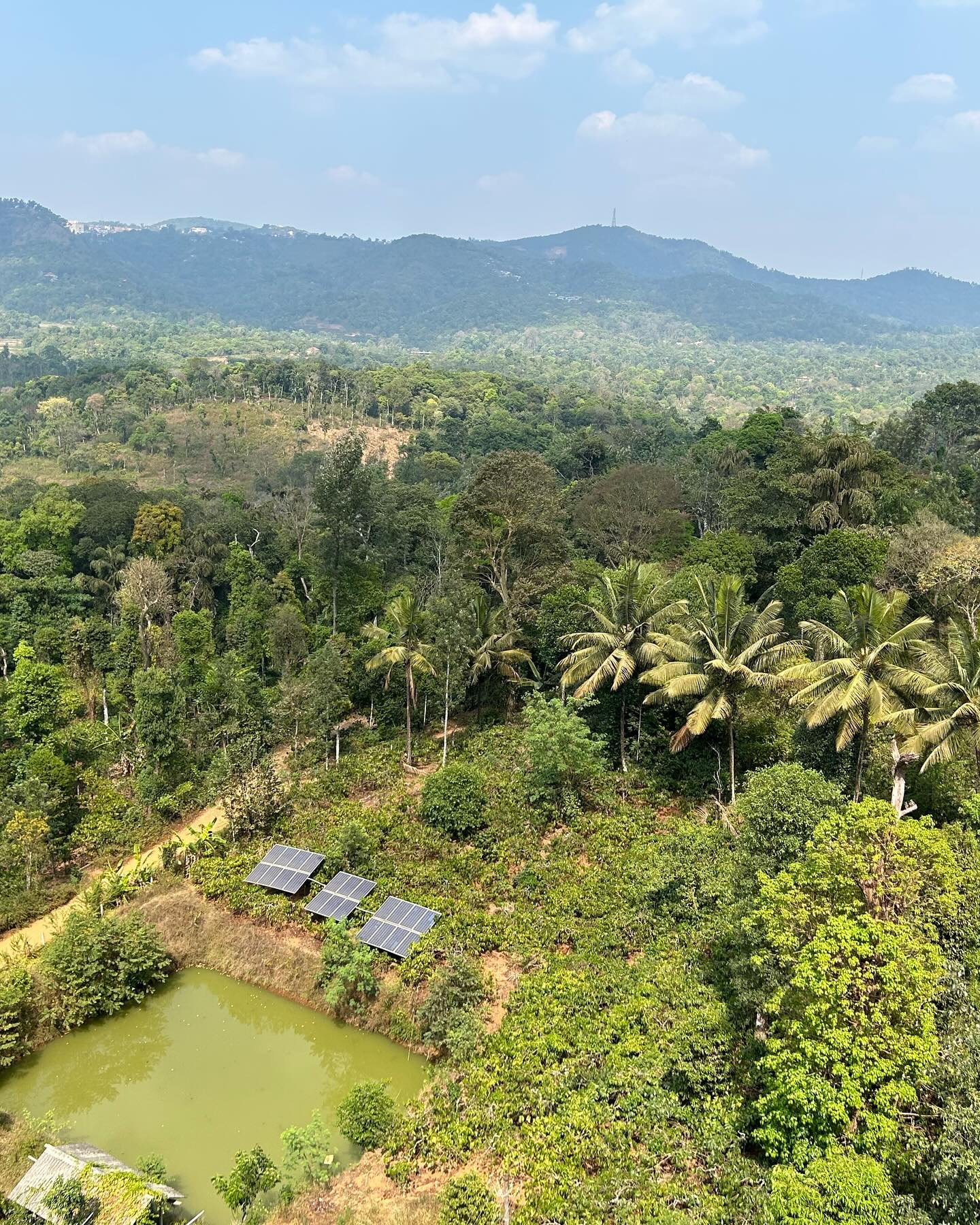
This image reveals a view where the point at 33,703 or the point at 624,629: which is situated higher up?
the point at 624,629

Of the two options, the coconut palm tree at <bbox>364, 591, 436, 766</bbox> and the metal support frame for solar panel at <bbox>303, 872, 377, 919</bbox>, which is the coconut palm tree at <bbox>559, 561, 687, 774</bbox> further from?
the metal support frame for solar panel at <bbox>303, 872, 377, 919</bbox>

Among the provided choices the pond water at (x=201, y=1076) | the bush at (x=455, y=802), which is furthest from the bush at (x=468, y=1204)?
the bush at (x=455, y=802)

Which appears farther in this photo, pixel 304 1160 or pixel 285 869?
pixel 285 869

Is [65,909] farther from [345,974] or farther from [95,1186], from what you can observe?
[95,1186]

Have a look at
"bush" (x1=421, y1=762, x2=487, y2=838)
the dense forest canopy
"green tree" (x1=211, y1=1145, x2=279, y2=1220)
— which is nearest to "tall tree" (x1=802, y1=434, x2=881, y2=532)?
the dense forest canopy

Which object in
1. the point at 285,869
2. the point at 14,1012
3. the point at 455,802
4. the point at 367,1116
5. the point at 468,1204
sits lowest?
the point at 14,1012

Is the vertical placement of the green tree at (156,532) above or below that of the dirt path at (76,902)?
above

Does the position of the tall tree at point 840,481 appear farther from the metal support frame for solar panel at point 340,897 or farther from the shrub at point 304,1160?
the shrub at point 304,1160

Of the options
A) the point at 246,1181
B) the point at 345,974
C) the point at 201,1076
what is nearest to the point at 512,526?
the point at 345,974
